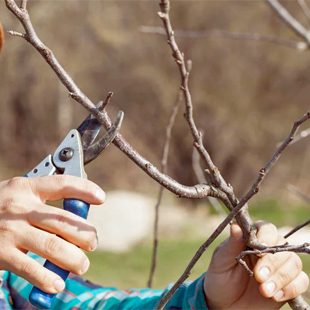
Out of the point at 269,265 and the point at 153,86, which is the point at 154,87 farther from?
the point at 269,265

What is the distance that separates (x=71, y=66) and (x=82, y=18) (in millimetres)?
778

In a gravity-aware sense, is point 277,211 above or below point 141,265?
above

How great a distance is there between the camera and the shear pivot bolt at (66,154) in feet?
1.76

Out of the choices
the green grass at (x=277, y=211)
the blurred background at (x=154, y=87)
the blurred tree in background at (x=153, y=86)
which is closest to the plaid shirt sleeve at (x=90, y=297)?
the green grass at (x=277, y=211)

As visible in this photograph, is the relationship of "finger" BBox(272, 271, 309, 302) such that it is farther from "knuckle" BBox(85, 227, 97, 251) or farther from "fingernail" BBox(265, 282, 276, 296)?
"knuckle" BBox(85, 227, 97, 251)

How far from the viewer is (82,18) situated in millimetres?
6305

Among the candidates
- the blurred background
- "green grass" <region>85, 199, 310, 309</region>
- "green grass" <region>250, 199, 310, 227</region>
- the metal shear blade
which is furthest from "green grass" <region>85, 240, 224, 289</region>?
the metal shear blade

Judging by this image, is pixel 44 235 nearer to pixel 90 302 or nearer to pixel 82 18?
pixel 90 302

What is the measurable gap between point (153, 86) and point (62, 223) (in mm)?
5624

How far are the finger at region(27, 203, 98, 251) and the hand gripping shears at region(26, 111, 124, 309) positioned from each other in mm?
19

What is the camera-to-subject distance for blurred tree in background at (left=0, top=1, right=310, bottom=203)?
18.7 feet

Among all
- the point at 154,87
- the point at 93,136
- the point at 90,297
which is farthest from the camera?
the point at 154,87

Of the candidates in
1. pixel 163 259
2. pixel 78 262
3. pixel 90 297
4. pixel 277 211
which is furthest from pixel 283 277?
pixel 277 211

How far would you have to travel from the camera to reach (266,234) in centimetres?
59
